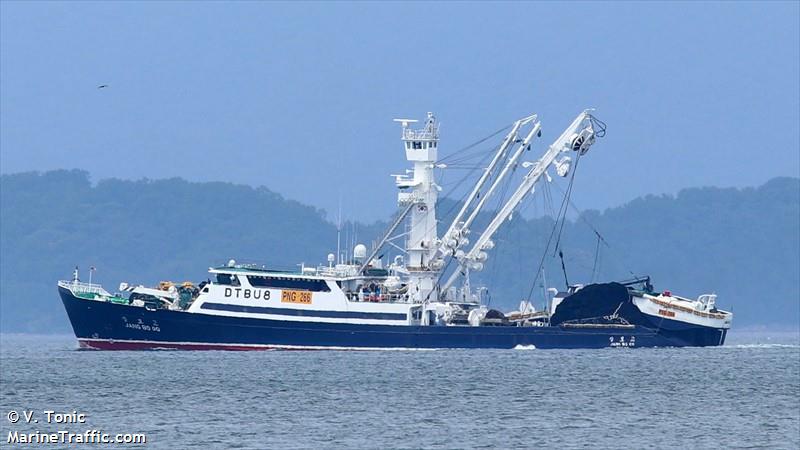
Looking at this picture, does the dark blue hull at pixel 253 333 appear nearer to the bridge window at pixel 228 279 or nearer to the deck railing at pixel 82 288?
the deck railing at pixel 82 288

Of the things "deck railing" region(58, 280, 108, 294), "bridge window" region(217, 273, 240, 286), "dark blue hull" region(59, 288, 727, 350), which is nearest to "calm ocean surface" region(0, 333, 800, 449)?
"dark blue hull" region(59, 288, 727, 350)

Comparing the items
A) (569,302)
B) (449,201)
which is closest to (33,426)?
(569,302)

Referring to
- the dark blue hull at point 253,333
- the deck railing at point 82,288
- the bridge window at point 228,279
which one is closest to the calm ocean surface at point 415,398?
the dark blue hull at point 253,333

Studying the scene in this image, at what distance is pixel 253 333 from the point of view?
86250 millimetres

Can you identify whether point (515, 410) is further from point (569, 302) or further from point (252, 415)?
point (569, 302)

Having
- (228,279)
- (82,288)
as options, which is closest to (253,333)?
(228,279)

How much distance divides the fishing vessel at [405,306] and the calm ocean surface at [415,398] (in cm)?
143

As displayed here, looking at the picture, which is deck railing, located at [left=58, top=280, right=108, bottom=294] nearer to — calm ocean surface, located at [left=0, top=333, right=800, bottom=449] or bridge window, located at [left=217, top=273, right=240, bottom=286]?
calm ocean surface, located at [left=0, top=333, right=800, bottom=449]

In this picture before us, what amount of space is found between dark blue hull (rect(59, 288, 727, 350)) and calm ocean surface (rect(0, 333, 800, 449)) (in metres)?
1.15

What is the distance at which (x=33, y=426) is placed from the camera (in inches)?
2087

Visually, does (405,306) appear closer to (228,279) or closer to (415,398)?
(228,279)

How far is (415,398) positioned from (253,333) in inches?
990

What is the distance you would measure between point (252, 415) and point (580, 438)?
11.0 metres

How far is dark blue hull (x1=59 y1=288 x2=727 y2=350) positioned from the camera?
86312 millimetres
